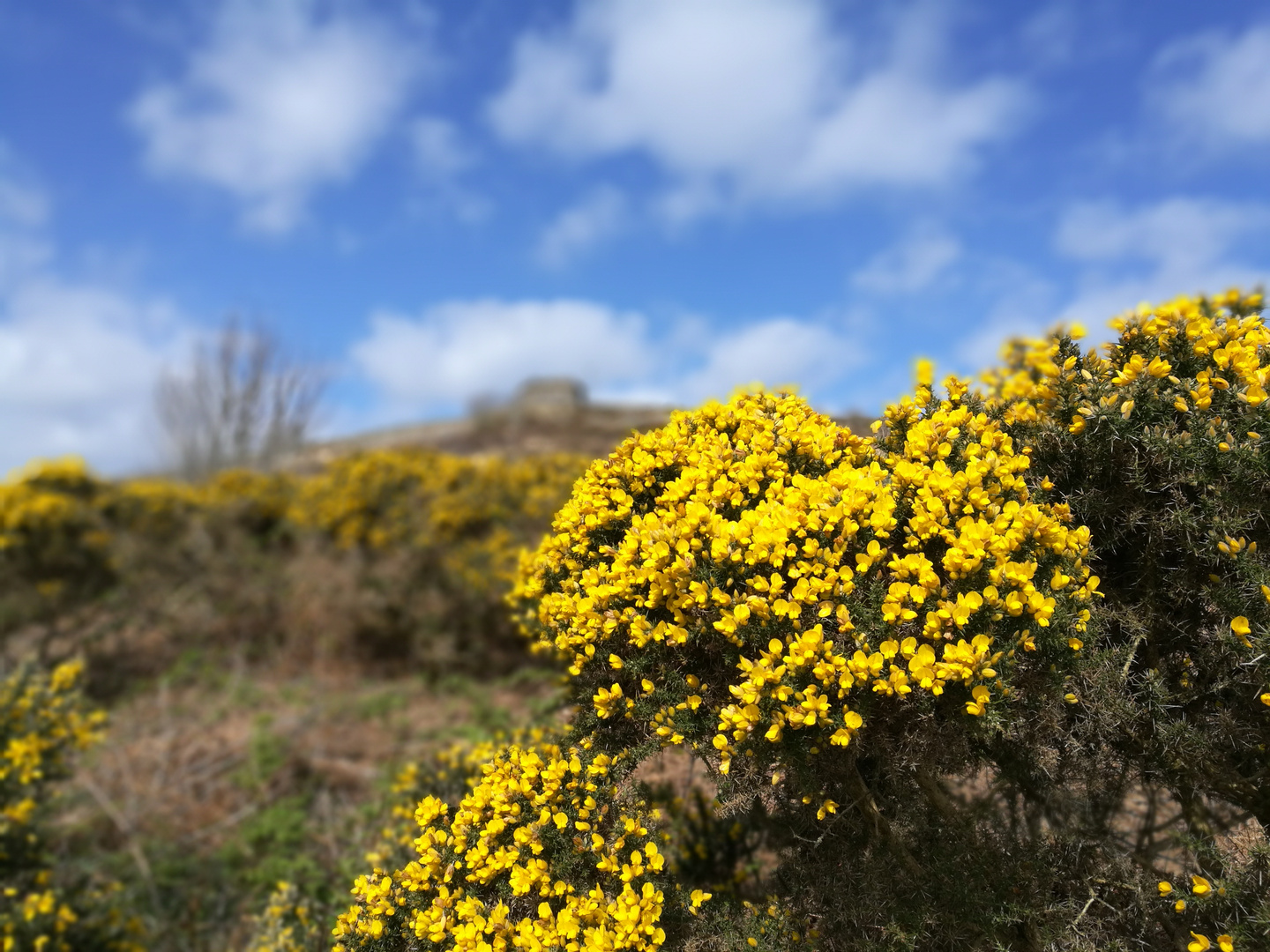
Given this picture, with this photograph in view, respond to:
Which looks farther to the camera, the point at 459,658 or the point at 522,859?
the point at 459,658

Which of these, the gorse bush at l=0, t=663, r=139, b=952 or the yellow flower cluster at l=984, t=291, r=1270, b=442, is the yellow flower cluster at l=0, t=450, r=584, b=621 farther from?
the yellow flower cluster at l=984, t=291, r=1270, b=442

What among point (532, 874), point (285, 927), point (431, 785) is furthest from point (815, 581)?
point (285, 927)

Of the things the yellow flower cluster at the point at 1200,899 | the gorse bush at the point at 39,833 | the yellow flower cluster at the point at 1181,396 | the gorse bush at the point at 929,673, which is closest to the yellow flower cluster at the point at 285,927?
the gorse bush at the point at 929,673

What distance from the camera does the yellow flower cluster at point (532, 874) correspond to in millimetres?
2053

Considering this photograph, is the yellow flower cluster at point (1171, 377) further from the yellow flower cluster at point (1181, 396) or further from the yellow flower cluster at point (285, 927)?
the yellow flower cluster at point (285, 927)

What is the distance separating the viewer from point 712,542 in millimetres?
2107

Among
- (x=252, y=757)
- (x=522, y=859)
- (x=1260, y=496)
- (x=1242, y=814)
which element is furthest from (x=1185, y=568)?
(x=252, y=757)

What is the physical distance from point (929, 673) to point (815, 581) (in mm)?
330

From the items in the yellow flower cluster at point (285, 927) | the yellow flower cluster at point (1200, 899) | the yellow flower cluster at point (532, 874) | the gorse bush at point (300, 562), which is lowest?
the yellow flower cluster at point (285, 927)

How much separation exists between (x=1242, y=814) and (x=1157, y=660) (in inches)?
25.9

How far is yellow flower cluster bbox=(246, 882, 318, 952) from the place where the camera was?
2.95m

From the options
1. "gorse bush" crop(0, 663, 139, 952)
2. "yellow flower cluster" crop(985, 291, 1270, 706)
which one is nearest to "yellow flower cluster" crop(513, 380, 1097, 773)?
"yellow flower cluster" crop(985, 291, 1270, 706)

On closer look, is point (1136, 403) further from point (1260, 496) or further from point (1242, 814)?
point (1242, 814)

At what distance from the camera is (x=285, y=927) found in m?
3.10
